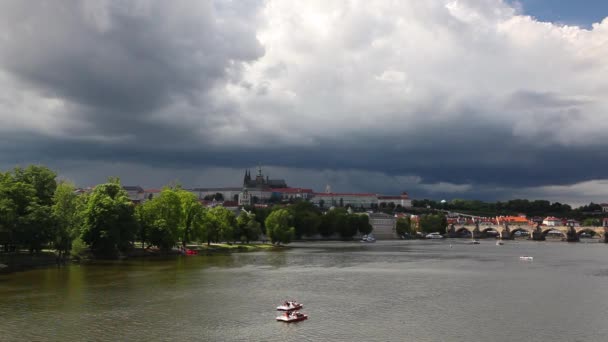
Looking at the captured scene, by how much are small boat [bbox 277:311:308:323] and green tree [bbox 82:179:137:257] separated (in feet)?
167

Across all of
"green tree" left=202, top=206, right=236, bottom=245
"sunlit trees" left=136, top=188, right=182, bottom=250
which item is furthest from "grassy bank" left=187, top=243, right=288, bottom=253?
"sunlit trees" left=136, top=188, right=182, bottom=250

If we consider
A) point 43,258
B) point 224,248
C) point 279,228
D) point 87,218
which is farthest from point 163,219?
point 279,228

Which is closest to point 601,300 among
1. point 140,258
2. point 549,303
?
point 549,303

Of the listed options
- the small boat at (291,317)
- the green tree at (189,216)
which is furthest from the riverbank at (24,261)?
the small boat at (291,317)

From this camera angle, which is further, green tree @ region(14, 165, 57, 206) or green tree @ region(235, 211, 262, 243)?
green tree @ region(235, 211, 262, 243)

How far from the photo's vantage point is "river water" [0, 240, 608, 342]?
34281mm

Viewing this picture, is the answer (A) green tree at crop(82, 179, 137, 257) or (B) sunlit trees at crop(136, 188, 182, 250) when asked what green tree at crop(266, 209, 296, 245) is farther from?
(A) green tree at crop(82, 179, 137, 257)

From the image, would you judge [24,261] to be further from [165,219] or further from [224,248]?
[224,248]

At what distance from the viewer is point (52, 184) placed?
289 ft

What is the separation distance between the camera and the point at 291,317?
3784 centimetres

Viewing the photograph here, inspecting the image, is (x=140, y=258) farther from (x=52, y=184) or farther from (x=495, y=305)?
(x=495, y=305)

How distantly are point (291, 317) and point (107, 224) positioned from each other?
52.1m

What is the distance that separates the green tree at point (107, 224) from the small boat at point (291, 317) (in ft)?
167

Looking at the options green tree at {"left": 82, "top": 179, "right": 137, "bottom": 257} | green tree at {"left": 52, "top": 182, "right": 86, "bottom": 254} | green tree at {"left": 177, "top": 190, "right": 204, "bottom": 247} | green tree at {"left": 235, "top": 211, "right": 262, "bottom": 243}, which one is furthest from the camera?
green tree at {"left": 235, "top": 211, "right": 262, "bottom": 243}
